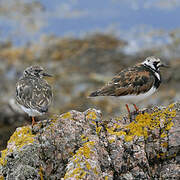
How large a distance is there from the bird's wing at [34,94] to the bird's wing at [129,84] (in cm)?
113

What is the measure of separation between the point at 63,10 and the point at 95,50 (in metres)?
18.1

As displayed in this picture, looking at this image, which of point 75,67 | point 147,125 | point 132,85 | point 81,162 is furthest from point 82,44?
point 81,162

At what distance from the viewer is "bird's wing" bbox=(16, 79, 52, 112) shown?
7.09 m

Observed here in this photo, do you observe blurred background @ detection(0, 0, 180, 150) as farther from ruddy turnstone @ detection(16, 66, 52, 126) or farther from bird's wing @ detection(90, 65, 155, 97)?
bird's wing @ detection(90, 65, 155, 97)

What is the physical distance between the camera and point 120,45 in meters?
30.5

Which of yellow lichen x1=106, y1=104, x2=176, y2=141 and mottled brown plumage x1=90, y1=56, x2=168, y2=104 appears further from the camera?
mottled brown plumage x1=90, y1=56, x2=168, y2=104

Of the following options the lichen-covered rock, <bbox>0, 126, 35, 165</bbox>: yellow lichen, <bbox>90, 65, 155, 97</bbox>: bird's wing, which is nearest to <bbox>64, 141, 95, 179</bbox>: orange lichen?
the lichen-covered rock

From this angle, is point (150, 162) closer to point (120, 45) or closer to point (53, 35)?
point (120, 45)

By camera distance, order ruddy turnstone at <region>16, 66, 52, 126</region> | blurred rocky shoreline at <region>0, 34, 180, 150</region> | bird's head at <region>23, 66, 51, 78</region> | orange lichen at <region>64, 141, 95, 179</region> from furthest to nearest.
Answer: blurred rocky shoreline at <region>0, 34, 180, 150</region> → bird's head at <region>23, 66, 51, 78</region> → ruddy turnstone at <region>16, 66, 52, 126</region> → orange lichen at <region>64, 141, 95, 179</region>

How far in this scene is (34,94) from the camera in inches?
292

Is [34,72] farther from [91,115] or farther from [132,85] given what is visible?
[91,115]

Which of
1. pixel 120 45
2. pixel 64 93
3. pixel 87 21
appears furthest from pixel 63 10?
pixel 64 93

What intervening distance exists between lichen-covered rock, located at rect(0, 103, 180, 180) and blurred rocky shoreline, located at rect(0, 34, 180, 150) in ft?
29.6

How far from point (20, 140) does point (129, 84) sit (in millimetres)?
2781
